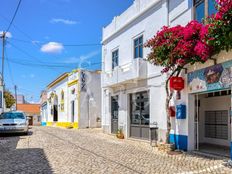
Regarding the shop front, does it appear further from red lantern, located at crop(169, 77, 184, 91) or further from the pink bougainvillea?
the pink bougainvillea

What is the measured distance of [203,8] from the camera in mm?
11766

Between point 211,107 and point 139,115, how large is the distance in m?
4.04

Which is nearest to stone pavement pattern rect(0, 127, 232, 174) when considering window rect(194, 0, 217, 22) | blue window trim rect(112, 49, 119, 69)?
window rect(194, 0, 217, 22)

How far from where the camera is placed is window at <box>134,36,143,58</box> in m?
16.8

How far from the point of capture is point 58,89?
3597 centimetres

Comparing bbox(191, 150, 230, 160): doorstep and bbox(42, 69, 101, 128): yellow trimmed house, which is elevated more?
bbox(42, 69, 101, 128): yellow trimmed house

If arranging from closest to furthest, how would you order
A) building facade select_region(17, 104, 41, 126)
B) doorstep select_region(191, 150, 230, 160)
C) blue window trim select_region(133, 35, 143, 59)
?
doorstep select_region(191, 150, 230, 160)
blue window trim select_region(133, 35, 143, 59)
building facade select_region(17, 104, 41, 126)

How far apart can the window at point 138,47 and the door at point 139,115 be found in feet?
7.17

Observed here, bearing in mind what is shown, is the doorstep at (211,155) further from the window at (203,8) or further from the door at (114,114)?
the door at (114,114)

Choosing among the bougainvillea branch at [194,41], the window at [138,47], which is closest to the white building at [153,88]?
the window at [138,47]

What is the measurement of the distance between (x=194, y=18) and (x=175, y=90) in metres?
3.06

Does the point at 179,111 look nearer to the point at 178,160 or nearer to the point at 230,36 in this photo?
the point at 178,160

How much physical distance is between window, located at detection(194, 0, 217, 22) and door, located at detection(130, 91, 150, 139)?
5.42 metres

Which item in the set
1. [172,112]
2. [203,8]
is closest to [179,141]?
[172,112]
